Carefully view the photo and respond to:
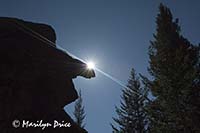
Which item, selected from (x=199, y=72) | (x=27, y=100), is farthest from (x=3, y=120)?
(x=199, y=72)

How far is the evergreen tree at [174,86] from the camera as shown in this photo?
46.3 feet

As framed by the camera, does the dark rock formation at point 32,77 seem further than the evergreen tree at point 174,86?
No

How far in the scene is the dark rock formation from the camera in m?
9.13

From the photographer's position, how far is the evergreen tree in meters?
14.1

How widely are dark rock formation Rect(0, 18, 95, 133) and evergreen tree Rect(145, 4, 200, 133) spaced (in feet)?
21.0

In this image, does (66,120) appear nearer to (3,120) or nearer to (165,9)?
(3,120)

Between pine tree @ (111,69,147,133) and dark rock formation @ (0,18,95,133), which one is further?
pine tree @ (111,69,147,133)

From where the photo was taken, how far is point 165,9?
68.3 feet

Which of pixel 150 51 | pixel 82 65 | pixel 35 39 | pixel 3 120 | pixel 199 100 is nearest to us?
pixel 3 120

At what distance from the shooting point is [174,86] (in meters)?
15.0

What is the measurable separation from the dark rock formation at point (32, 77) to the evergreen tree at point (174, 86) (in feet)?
21.0

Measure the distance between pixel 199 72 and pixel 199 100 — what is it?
99.0 inches

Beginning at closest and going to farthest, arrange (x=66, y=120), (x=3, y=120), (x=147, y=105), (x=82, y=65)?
(x=3, y=120), (x=66, y=120), (x=82, y=65), (x=147, y=105)

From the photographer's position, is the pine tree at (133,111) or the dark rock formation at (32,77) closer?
the dark rock formation at (32,77)
